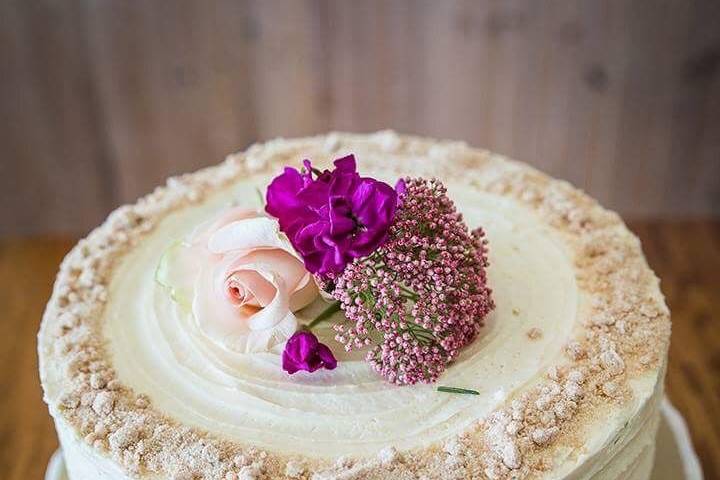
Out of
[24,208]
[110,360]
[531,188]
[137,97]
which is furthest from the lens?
[24,208]

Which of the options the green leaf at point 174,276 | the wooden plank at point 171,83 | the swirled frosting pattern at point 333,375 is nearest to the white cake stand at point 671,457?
the swirled frosting pattern at point 333,375

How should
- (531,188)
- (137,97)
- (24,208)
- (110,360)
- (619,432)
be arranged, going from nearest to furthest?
(619,432) < (110,360) < (531,188) < (137,97) < (24,208)

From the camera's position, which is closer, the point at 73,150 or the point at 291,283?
the point at 291,283

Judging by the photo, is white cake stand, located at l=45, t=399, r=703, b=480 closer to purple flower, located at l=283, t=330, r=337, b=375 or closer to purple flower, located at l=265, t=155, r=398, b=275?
purple flower, located at l=283, t=330, r=337, b=375

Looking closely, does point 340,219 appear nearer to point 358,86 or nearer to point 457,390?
point 457,390

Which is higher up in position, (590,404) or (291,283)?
(291,283)

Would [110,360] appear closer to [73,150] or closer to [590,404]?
[590,404]

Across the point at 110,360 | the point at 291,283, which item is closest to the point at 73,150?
the point at 110,360
